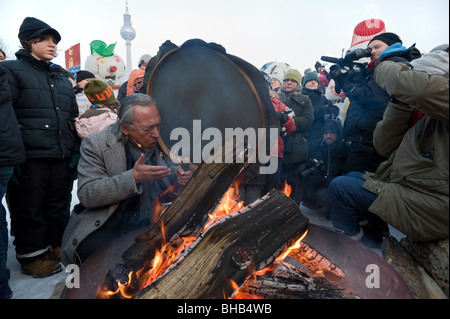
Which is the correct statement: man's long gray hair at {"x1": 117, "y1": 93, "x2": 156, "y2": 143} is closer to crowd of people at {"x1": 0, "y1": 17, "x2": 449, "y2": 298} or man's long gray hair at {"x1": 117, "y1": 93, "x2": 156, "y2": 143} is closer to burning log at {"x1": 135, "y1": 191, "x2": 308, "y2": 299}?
crowd of people at {"x1": 0, "y1": 17, "x2": 449, "y2": 298}

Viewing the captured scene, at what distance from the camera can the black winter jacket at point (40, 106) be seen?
2.41 m

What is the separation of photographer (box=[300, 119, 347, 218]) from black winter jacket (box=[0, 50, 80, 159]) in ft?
10.5

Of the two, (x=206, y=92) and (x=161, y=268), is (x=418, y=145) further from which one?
(x=161, y=268)

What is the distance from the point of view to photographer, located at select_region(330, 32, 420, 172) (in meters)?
2.88

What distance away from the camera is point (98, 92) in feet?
10.4

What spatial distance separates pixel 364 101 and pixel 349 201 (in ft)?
4.12

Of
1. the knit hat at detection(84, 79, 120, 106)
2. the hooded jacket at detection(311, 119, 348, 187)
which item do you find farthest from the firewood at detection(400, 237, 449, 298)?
the knit hat at detection(84, 79, 120, 106)

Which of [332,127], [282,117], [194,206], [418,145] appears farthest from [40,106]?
[332,127]

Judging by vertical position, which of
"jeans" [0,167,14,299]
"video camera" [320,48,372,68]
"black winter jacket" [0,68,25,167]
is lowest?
"jeans" [0,167,14,299]

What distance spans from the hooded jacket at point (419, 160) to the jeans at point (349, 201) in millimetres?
739

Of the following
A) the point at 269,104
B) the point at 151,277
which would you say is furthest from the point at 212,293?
the point at 269,104

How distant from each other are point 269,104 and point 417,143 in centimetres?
91

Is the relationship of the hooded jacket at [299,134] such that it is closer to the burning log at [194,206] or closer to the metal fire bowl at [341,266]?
the metal fire bowl at [341,266]

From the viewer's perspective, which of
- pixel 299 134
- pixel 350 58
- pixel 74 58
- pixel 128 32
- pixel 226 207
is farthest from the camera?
pixel 128 32
